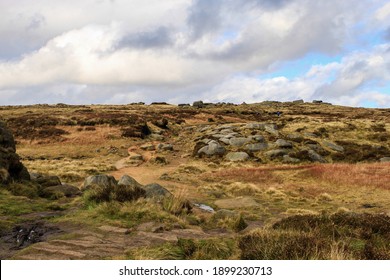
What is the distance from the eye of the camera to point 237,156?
1617 inches

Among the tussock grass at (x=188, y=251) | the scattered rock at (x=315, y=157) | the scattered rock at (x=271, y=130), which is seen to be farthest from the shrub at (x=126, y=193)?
the scattered rock at (x=271, y=130)

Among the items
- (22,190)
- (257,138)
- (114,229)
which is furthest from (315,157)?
(114,229)

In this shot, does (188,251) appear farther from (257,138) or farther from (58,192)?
(257,138)

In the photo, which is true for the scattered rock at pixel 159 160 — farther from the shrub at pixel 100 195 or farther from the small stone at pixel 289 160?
the shrub at pixel 100 195

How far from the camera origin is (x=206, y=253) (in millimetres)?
7668

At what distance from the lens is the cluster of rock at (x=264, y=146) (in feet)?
135

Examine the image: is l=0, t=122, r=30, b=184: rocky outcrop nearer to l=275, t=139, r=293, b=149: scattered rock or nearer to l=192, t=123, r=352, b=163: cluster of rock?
l=192, t=123, r=352, b=163: cluster of rock

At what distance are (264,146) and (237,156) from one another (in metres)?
5.12

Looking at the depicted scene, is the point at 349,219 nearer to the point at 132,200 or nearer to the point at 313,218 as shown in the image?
the point at 313,218

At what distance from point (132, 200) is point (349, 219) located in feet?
25.0

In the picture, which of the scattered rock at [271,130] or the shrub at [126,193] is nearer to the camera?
the shrub at [126,193]

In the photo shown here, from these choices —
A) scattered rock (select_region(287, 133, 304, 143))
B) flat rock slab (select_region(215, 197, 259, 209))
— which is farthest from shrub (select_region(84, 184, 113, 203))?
scattered rock (select_region(287, 133, 304, 143))

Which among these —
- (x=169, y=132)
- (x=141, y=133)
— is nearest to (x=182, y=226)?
(x=141, y=133)

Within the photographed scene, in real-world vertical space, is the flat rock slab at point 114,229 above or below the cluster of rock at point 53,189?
above
